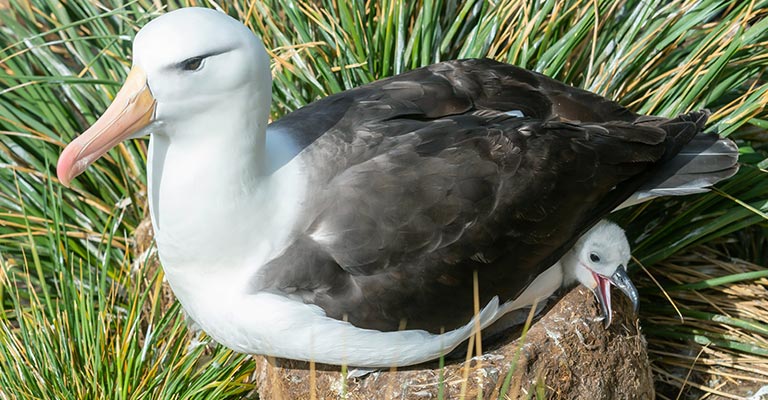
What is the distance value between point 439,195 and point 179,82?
100 cm

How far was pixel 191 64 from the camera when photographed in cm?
311

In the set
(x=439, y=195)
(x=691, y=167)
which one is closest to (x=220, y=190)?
(x=439, y=195)

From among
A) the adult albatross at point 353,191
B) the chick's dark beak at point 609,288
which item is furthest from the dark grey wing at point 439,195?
the chick's dark beak at point 609,288

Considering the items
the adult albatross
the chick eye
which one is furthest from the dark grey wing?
the chick eye

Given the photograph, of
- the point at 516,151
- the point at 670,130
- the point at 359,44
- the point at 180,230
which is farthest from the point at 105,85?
the point at 670,130

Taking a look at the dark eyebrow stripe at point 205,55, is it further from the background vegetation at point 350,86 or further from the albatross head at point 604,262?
the albatross head at point 604,262

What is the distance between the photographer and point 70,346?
4.17 metres

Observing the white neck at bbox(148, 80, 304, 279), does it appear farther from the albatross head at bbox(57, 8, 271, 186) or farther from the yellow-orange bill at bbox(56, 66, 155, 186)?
the yellow-orange bill at bbox(56, 66, 155, 186)

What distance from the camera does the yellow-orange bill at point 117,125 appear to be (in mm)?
3102

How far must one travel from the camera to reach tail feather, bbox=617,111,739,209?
4.00m

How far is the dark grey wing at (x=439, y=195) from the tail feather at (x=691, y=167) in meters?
0.05

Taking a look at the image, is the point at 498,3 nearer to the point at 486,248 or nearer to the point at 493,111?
the point at 493,111

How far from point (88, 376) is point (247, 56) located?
1.64 metres

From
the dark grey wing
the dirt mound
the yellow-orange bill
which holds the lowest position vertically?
the dirt mound
